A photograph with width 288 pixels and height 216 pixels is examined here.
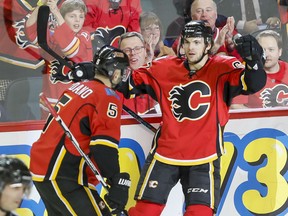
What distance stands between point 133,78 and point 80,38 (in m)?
0.71

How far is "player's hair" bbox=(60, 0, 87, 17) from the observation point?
564 cm

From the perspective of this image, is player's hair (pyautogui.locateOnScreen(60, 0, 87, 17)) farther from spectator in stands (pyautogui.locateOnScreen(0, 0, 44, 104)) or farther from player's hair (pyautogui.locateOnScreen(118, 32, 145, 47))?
player's hair (pyautogui.locateOnScreen(118, 32, 145, 47))

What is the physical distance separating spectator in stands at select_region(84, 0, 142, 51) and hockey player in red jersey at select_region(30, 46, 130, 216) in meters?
1.06

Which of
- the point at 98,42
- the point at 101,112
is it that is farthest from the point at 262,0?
the point at 101,112

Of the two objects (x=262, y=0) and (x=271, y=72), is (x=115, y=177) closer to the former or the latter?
(x=271, y=72)

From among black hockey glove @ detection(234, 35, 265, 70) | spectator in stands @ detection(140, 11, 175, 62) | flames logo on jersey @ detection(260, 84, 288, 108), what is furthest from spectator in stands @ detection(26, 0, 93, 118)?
black hockey glove @ detection(234, 35, 265, 70)

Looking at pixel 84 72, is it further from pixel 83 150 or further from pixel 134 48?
pixel 134 48

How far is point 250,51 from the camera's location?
4.70 metres

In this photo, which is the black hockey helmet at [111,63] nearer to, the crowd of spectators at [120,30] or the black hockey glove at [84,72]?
the black hockey glove at [84,72]

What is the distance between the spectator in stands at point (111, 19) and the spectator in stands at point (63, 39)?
61mm

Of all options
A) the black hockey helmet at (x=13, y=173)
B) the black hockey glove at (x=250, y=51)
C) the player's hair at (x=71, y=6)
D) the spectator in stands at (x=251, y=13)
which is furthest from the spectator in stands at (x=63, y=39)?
the black hockey helmet at (x=13, y=173)

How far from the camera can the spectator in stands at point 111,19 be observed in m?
5.72

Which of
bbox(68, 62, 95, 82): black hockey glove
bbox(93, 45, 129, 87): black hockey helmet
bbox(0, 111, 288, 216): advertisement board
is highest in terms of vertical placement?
bbox(93, 45, 129, 87): black hockey helmet

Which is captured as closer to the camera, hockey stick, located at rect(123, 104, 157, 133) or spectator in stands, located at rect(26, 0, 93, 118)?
hockey stick, located at rect(123, 104, 157, 133)
